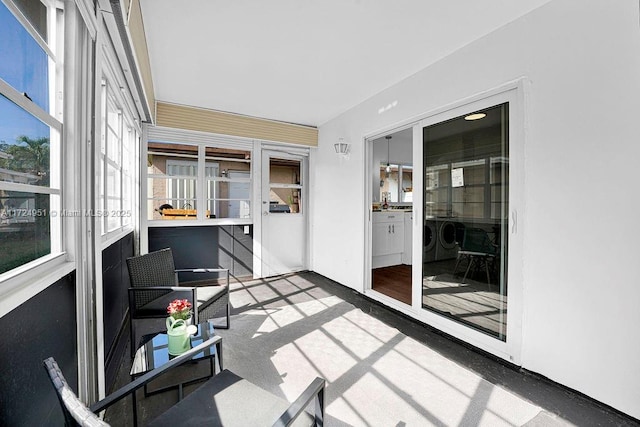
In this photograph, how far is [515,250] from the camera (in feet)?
7.21

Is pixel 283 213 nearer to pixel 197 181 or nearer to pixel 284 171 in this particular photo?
pixel 284 171

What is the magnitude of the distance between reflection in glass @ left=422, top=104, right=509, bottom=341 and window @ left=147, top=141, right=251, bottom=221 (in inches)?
117

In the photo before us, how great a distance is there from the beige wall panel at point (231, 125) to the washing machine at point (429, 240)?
271 cm

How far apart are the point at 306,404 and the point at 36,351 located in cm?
99

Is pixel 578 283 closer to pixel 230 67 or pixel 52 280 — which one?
pixel 52 280

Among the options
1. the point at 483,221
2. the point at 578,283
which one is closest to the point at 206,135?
the point at 483,221

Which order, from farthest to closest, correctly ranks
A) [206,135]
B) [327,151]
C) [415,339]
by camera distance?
[327,151], [206,135], [415,339]

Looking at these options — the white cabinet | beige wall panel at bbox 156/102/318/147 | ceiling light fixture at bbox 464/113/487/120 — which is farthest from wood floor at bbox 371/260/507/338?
beige wall panel at bbox 156/102/318/147

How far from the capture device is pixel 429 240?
3027mm

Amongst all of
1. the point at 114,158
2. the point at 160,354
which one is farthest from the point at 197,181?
the point at 160,354

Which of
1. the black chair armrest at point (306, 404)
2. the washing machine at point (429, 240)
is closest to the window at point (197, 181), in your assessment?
the washing machine at point (429, 240)

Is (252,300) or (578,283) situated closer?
(578,283)

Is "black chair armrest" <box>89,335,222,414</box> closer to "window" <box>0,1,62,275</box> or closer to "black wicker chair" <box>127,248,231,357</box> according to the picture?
"window" <box>0,1,62,275</box>

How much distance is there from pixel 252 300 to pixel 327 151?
8.63ft
